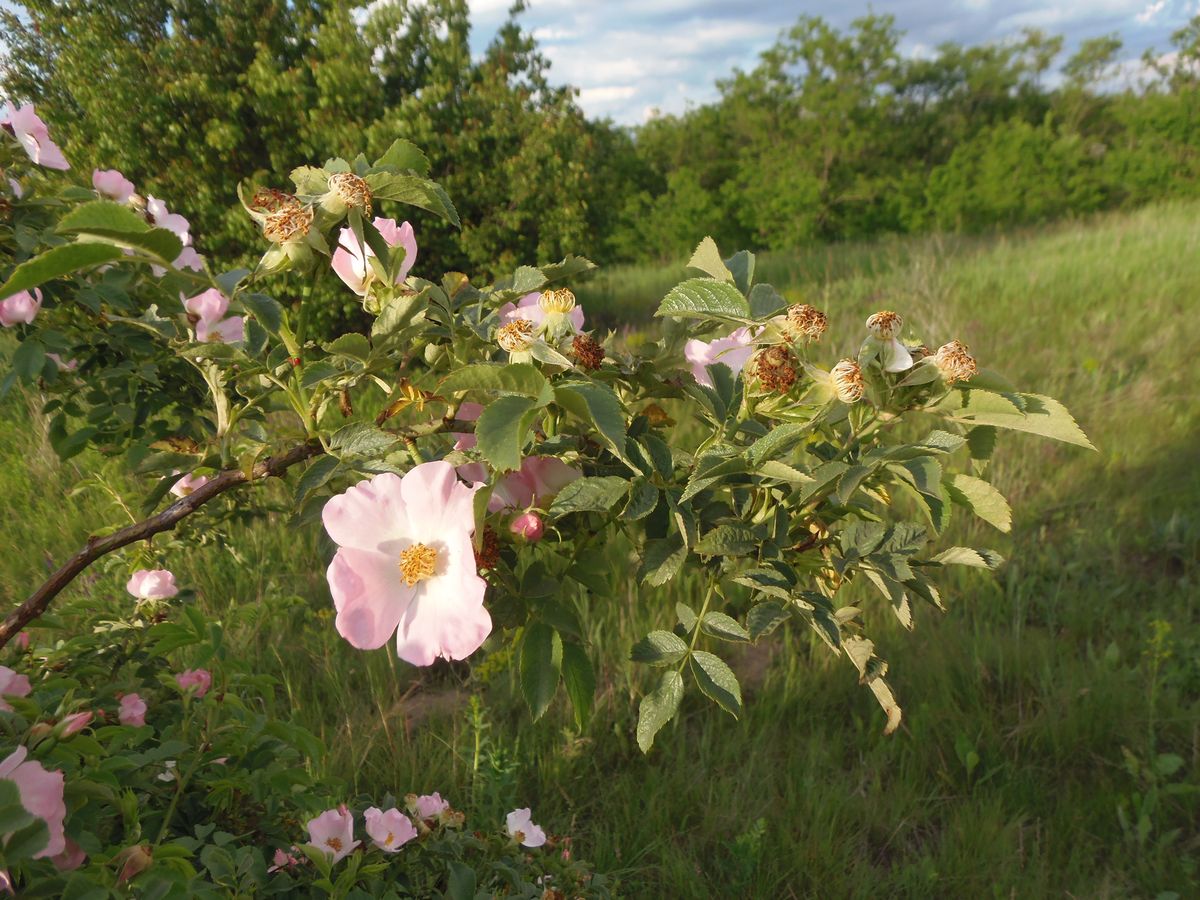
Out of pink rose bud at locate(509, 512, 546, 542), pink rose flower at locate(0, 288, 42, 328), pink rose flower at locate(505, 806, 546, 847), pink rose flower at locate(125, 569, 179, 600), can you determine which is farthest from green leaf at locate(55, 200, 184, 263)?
pink rose flower at locate(505, 806, 546, 847)

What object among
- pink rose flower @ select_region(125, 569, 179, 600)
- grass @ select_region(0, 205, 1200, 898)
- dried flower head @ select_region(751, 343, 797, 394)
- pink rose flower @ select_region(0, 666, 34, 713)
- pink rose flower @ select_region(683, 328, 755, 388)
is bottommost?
grass @ select_region(0, 205, 1200, 898)

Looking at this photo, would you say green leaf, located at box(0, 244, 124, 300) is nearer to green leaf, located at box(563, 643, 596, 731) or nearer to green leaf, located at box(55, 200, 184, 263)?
green leaf, located at box(55, 200, 184, 263)

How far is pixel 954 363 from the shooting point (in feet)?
1.92

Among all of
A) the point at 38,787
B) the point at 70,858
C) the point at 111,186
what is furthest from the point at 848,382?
the point at 111,186

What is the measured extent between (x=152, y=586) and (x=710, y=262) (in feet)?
3.36

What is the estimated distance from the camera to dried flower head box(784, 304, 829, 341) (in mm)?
625

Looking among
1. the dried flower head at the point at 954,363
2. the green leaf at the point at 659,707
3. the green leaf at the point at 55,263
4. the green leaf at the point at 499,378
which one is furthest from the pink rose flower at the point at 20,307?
the dried flower head at the point at 954,363

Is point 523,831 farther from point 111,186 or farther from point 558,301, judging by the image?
point 111,186

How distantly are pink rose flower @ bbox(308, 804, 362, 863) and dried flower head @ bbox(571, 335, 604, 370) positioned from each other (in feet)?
2.28

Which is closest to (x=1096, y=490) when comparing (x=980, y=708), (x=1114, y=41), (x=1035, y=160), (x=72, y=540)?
(x=980, y=708)

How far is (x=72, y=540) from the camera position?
2631mm

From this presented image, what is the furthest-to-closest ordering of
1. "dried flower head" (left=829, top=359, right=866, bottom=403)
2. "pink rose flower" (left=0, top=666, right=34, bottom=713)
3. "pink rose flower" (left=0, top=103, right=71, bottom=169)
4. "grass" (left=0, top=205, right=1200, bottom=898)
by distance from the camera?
"grass" (left=0, top=205, right=1200, bottom=898)
"pink rose flower" (left=0, top=103, right=71, bottom=169)
"pink rose flower" (left=0, top=666, right=34, bottom=713)
"dried flower head" (left=829, top=359, right=866, bottom=403)

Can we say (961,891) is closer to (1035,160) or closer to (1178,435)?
(1178,435)

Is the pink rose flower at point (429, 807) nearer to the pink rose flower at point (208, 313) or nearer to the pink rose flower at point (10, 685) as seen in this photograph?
the pink rose flower at point (10, 685)
